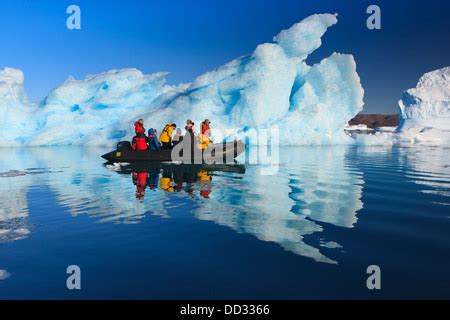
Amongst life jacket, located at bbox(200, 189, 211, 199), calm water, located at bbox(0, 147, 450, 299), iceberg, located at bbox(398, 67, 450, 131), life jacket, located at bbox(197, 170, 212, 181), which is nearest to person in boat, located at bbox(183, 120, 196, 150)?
life jacket, located at bbox(197, 170, 212, 181)

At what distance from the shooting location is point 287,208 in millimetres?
7465

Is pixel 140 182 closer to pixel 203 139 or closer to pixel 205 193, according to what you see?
pixel 205 193

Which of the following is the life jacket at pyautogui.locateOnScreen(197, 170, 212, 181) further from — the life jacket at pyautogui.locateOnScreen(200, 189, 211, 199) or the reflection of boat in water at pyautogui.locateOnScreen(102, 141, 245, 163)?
the reflection of boat in water at pyautogui.locateOnScreen(102, 141, 245, 163)

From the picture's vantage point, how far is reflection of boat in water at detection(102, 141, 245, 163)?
16.1 metres

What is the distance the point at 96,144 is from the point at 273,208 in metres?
34.3

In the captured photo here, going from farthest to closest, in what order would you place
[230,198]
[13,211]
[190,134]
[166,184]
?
1. [190,134]
2. [166,184]
3. [230,198]
4. [13,211]

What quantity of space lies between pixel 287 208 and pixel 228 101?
28787 mm

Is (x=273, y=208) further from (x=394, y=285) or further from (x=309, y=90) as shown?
(x=309, y=90)

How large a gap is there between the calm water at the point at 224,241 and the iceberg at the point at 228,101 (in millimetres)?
25263

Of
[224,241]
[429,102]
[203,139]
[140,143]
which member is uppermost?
[429,102]

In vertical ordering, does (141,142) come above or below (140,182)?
above

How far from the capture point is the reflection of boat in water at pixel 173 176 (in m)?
9.79

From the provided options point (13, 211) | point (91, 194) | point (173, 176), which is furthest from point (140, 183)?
point (13, 211)

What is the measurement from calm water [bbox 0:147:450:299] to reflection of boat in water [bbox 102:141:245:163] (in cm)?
620
